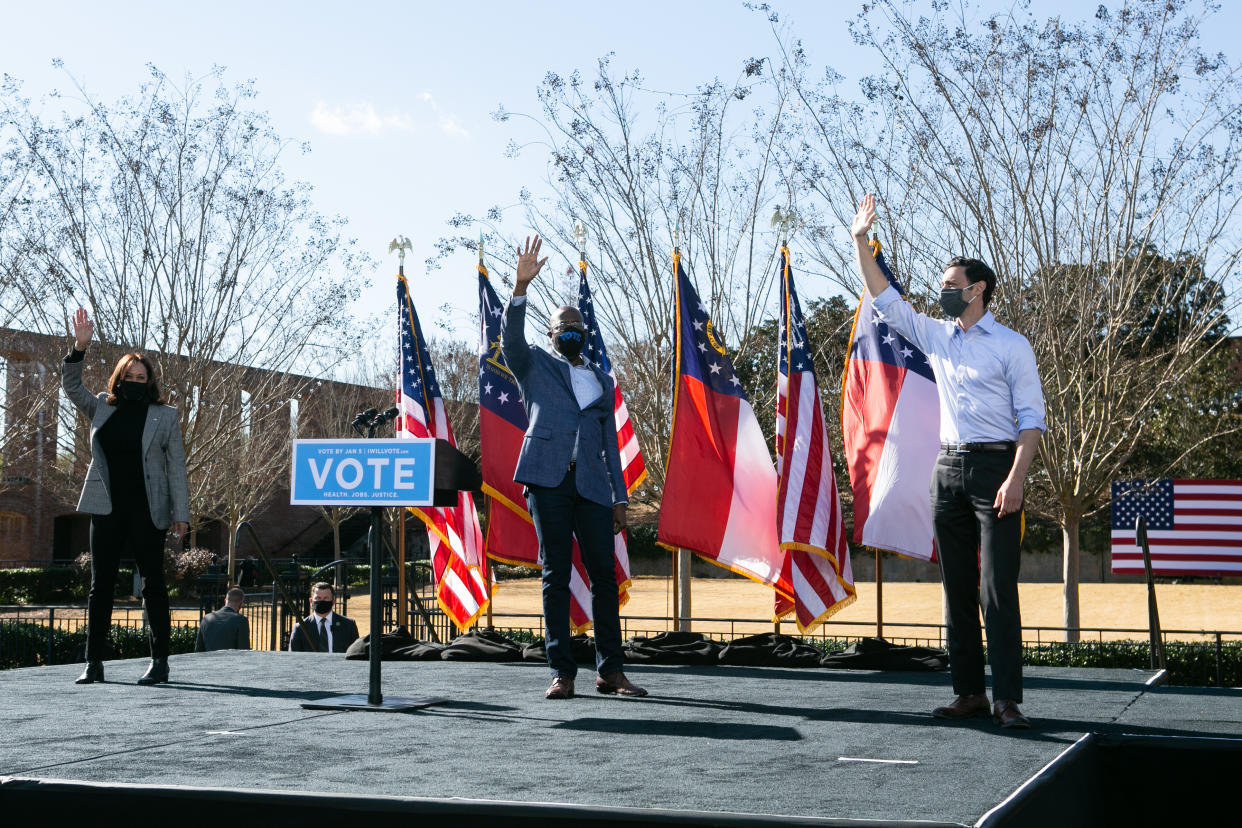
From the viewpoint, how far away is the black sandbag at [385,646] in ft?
22.5

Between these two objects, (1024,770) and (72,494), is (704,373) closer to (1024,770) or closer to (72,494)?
(1024,770)

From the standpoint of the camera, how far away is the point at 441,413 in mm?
10844

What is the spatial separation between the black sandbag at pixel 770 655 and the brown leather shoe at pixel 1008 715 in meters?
2.47

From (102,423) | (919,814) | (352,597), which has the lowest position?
(352,597)

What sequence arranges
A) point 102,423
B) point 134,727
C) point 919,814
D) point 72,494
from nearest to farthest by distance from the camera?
point 919,814, point 134,727, point 102,423, point 72,494

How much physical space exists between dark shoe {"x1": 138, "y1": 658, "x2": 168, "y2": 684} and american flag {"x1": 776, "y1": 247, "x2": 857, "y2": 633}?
458cm

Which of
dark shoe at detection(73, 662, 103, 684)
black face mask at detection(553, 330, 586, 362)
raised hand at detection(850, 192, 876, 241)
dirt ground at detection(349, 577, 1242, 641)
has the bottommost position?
dirt ground at detection(349, 577, 1242, 641)

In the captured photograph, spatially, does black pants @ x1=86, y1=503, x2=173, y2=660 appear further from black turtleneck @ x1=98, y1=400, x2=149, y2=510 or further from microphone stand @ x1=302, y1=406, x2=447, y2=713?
microphone stand @ x1=302, y1=406, x2=447, y2=713

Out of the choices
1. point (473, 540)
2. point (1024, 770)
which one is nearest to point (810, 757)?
point (1024, 770)

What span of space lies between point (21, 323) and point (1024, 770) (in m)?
17.3

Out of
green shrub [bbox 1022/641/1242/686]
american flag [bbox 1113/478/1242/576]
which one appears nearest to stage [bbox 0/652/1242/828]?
green shrub [bbox 1022/641/1242/686]

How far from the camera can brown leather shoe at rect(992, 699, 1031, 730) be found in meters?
4.03

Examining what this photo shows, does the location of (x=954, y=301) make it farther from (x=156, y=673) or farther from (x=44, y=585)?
(x=44, y=585)

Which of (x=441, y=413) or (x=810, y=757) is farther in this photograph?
(x=441, y=413)
